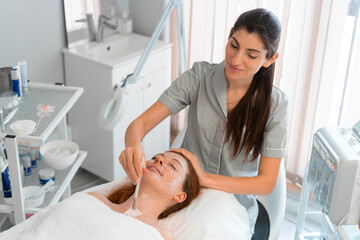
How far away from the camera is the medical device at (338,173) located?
1.67 m

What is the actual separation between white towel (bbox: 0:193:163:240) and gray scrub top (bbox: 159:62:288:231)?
0.46 metres

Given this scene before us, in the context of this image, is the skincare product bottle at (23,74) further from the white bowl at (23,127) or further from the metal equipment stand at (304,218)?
the metal equipment stand at (304,218)

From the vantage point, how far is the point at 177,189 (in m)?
1.60

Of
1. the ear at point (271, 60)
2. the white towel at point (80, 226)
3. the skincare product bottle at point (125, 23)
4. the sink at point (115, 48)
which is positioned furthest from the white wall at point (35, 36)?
the ear at point (271, 60)

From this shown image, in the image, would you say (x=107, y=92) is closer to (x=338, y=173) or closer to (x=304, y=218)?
(x=304, y=218)

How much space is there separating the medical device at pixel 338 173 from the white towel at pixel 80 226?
2.35ft

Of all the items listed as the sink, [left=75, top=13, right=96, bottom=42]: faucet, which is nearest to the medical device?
the sink

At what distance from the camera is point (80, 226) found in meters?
1.42

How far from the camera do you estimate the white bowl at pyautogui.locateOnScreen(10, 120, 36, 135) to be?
71.6 inches

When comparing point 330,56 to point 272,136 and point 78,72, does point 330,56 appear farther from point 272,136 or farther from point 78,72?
point 78,72

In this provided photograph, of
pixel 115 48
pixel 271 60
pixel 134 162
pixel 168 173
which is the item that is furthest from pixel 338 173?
pixel 115 48

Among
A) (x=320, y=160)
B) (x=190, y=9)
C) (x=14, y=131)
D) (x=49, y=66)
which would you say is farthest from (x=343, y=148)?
(x=49, y=66)

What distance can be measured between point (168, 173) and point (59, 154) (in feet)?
2.84

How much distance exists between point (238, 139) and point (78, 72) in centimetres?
137
